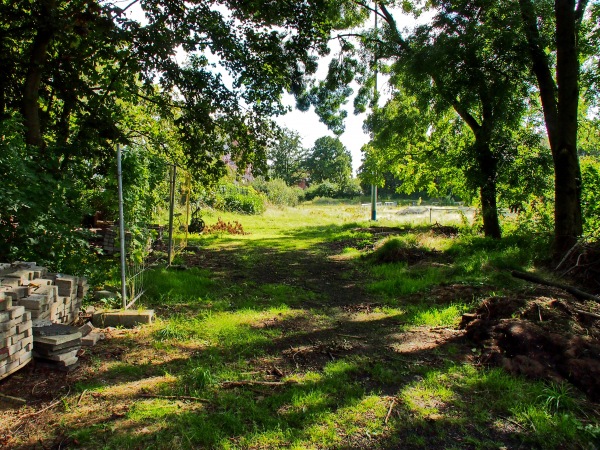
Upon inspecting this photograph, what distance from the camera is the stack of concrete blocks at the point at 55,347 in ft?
11.6

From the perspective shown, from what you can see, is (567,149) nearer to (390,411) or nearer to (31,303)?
(390,411)

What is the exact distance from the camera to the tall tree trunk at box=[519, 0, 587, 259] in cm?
736


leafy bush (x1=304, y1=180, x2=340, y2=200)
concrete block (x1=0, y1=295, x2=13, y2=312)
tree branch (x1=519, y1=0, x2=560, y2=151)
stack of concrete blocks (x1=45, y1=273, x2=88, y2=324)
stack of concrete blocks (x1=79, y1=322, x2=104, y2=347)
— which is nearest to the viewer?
concrete block (x1=0, y1=295, x2=13, y2=312)

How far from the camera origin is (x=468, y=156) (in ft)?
34.8

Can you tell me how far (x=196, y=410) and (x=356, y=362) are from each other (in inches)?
67.7

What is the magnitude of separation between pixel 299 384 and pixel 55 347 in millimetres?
2280

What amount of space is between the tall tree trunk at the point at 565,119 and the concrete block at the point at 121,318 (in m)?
7.63

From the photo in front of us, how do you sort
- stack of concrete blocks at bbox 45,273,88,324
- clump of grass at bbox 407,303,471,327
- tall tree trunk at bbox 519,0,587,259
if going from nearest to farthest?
stack of concrete blocks at bbox 45,273,88,324, clump of grass at bbox 407,303,471,327, tall tree trunk at bbox 519,0,587,259

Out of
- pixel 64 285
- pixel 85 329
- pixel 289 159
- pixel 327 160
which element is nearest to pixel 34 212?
pixel 64 285

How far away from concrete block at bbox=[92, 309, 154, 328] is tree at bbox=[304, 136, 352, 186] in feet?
224

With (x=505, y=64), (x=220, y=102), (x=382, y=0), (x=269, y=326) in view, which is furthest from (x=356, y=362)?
(x=382, y=0)

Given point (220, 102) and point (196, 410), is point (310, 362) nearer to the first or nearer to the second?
point (196, 410)

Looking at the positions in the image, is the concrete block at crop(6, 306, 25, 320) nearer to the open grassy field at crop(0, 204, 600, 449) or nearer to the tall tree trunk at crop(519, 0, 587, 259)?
the open grassy field at crop(0, 204, 600, 449)

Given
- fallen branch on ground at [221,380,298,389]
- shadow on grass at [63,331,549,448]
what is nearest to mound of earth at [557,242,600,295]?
shadow on grass at [63,331,549,448]
